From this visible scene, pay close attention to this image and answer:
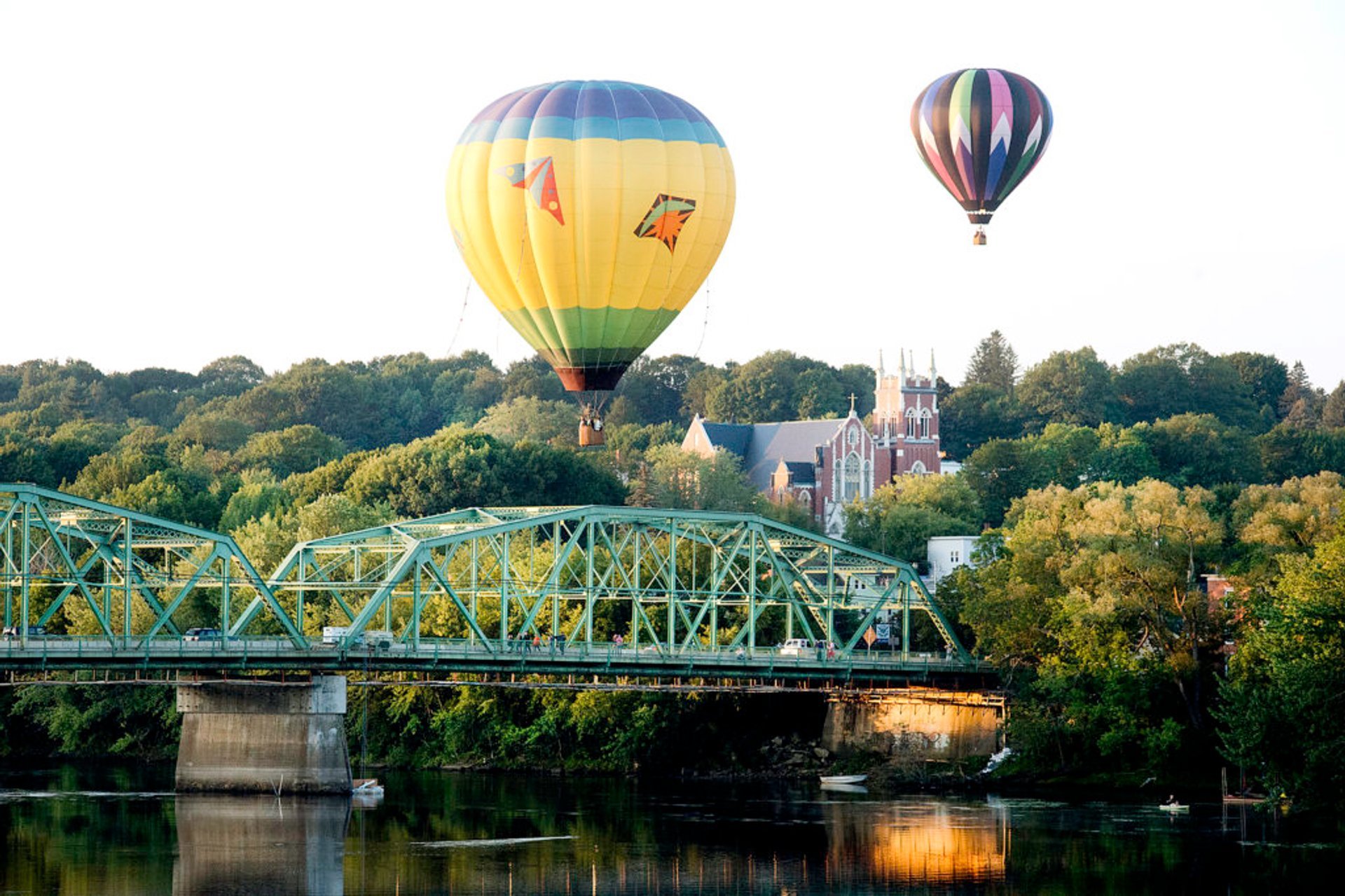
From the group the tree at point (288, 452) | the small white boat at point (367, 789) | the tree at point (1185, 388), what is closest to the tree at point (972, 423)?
the tree at point (1185, 388)

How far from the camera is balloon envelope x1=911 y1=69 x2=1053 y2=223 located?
276ft

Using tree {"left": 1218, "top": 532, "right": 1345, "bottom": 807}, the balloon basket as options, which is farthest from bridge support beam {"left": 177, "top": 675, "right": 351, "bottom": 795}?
tree {"left": 1218, "top": 532, "right": 1345, "bottom": 807}

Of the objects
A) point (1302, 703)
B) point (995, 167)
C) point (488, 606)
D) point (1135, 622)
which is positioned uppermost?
point (995, 167)

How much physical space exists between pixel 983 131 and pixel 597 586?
26755mm

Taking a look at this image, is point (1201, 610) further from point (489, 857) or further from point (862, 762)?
point (489, 857)

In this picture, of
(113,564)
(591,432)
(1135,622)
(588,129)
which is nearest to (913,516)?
(1135,622)

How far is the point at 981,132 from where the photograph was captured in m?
84.7

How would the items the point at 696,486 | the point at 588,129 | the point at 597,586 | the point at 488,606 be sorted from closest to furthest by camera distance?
the point at 588,129 → the point at 597,586 → the point at 488,606 → the point at 696,486

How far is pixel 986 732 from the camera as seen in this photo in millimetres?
90312

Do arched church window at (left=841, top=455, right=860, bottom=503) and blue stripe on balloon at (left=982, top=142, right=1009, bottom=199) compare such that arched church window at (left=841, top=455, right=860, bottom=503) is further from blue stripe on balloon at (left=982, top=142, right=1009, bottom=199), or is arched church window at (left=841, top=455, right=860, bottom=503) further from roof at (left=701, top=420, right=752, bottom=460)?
blue stripe on balloon at (left=982, top=142, right=1009, bottom=199)

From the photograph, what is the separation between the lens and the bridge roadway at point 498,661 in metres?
75.2

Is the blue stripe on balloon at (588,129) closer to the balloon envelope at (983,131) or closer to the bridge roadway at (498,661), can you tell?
the balloon envelope at (983,131)

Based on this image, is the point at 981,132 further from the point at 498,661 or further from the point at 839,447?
the point at 839,447

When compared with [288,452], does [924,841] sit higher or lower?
lower
